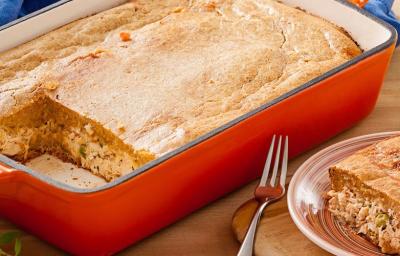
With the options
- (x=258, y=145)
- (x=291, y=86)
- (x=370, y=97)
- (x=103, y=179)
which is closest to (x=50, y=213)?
(x=103, y=179)

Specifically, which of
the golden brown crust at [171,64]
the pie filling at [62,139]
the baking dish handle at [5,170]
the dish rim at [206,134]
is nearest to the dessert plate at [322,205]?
the dish rim at [206,134]

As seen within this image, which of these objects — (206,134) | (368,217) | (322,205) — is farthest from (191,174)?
(368,217)

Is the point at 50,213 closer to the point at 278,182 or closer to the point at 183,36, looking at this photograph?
the point at 278,182

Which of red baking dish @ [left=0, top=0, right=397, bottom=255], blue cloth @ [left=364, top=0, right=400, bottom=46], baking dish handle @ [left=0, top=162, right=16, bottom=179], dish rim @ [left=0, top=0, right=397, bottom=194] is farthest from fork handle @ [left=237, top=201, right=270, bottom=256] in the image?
blue cloth @ [left=364, top=0, right=400, bottom=46]

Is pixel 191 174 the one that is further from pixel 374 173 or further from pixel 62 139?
pixel 62 139

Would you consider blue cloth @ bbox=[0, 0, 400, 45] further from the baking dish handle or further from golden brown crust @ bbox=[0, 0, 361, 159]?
the baking dish handle
